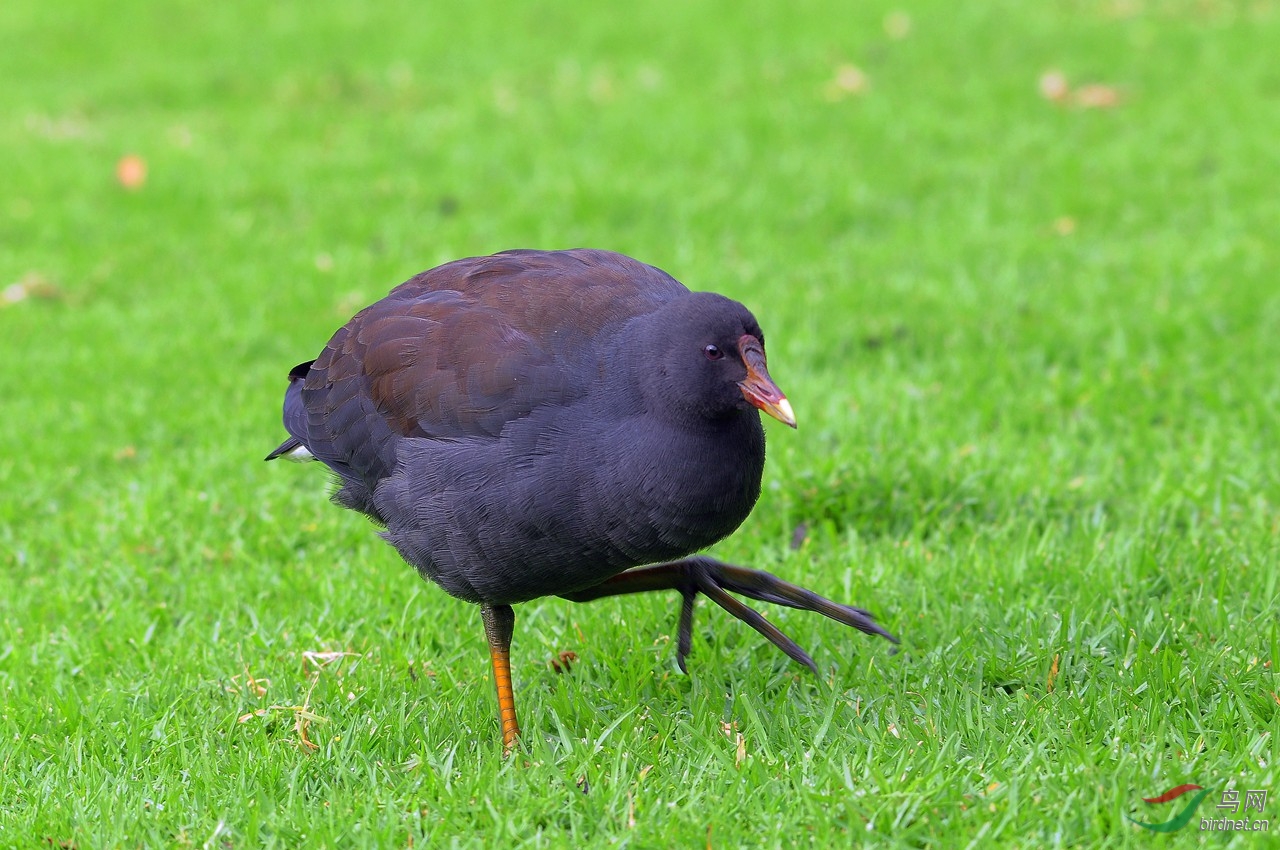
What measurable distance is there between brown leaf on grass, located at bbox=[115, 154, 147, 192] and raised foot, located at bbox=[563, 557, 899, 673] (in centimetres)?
557

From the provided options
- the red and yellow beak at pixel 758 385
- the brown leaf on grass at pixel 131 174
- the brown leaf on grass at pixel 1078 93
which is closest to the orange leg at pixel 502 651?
the red and yellow beak at pixel 758 385

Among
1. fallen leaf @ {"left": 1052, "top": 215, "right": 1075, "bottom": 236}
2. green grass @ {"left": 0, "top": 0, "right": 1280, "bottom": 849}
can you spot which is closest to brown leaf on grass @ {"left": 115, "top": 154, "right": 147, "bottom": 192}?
green grass @ {"left": 0, "top": 0, "right": 1280, "bottom": 849}

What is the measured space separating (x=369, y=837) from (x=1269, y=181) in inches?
242

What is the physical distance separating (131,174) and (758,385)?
20.3 ft

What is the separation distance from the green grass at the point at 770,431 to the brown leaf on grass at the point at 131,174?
0.42 feet

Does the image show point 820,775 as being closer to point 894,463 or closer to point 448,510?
point 448,510

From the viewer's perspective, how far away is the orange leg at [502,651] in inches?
126

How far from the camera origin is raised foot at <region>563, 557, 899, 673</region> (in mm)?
3350

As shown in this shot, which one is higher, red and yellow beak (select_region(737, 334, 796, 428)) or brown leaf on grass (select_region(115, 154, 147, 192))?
red and yellow beak (select_region(737, 334, 796, 428))

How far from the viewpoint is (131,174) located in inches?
310

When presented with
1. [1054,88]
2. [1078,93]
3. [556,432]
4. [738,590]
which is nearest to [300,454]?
[556,432]

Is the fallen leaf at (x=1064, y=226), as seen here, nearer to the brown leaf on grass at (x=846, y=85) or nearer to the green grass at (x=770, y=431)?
the green grass at (x=770, y=431)

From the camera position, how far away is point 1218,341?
211 inches

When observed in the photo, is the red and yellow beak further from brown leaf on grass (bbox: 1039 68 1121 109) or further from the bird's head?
brown leaf on grass (bbox: 1039 68 1121 109)
